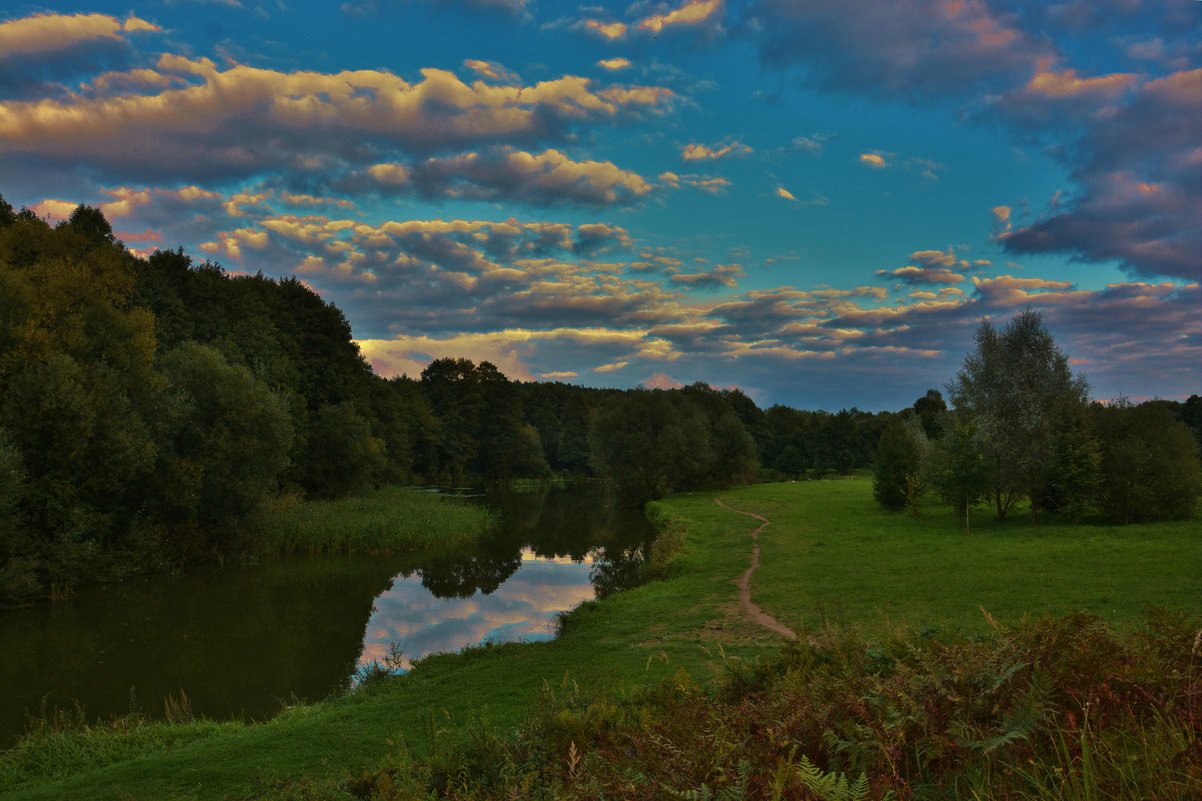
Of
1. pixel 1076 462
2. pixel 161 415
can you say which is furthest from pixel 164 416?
pixel 1076 462

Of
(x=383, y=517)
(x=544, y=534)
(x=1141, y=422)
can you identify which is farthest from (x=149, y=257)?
(x=1141, y=422)

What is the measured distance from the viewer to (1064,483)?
1109 inches

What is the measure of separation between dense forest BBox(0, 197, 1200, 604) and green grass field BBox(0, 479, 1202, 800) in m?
9.90

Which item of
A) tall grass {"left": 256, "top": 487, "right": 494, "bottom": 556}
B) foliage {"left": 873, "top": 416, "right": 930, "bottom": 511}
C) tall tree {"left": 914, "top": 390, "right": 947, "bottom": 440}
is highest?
tall tree {"left": 914, "top": 390, "right": 947, "bottom": 440}

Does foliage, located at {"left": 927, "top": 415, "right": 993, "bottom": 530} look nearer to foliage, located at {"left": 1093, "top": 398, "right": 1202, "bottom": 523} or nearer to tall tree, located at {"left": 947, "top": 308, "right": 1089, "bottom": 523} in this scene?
tall tree, located at {"left": 947, "top": 308, "right": 1089, "bottom": 523}

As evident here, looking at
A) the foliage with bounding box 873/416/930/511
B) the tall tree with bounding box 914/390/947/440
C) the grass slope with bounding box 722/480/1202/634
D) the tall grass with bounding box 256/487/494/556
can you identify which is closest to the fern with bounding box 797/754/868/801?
the grass slope with bounding box 722/480/1202/634

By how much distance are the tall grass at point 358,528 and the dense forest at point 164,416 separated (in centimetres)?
170

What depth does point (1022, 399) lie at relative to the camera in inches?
1166

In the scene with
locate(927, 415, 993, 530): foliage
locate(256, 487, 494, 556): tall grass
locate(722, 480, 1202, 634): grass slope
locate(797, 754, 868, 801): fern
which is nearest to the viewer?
locate(797, 754, 868, 801): fern

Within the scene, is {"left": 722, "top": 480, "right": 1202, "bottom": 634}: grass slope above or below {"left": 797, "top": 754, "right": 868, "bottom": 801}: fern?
below

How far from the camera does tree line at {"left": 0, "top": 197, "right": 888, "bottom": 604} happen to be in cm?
2478

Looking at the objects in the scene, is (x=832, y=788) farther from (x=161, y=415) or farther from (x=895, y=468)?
(x=895, y=468)

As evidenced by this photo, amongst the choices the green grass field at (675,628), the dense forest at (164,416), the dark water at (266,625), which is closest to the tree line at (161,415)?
the dense forest at (164,416)

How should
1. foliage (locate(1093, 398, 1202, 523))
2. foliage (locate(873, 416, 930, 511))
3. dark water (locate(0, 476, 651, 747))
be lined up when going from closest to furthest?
dark water (locate(0, 476, 651, 747)) < foliage (locate(1093, 398, 1202, 523)) < foliage (locate(873, 416, 930, 511))
